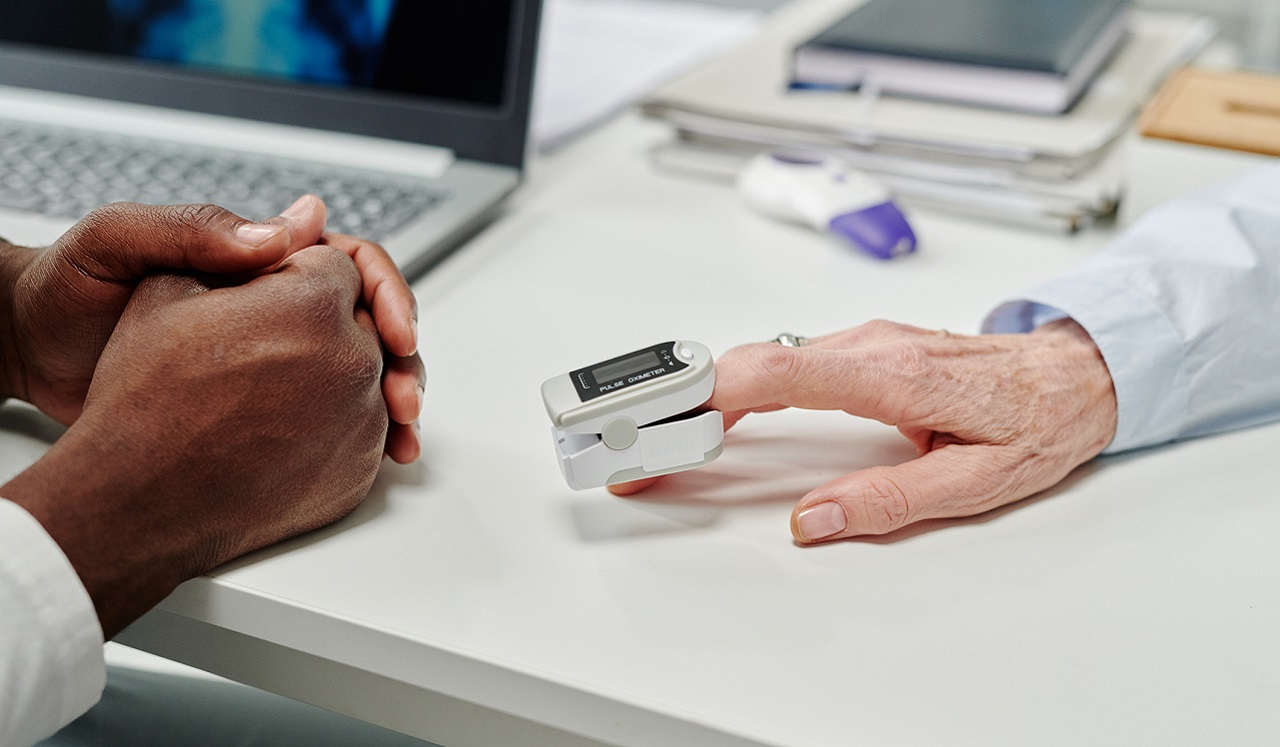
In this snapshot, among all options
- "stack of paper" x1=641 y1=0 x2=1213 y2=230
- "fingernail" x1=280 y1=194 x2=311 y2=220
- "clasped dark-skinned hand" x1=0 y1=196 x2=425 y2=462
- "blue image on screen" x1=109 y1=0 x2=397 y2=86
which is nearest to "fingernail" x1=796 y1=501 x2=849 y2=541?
"clasped dark-skinned hand" x1=0 y1=196 x2=425 y2=462

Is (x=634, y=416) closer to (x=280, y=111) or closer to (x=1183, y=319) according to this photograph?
(x=1183, y=319)

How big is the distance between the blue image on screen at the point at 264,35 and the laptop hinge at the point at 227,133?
5 centimetres

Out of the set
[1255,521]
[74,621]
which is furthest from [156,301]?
[1255,521]

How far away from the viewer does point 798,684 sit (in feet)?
1.45

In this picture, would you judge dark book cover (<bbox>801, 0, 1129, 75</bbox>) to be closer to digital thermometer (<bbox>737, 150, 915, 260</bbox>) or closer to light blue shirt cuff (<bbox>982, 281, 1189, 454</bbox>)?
digital thermometer (<bbox>737, 150, 915, 260</bbox>)

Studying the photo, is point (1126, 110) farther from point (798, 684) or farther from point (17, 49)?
point (17, 49)

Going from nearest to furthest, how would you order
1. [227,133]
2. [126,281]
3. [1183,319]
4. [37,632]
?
[37,632], [126,281], [1183,319], [227,133]

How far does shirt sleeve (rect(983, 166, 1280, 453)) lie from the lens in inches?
24.4

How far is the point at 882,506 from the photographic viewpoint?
0.53 m

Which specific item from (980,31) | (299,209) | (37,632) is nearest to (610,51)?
(980,31)

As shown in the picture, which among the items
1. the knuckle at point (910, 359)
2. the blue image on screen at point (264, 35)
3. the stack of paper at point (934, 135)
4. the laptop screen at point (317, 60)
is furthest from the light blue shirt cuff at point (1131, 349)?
the blue image on screen at point (264, 35)

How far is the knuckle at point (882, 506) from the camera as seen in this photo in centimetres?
53

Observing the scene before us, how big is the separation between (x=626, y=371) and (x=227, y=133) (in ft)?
1.84

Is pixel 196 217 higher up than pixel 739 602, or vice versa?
pixel 196 217
